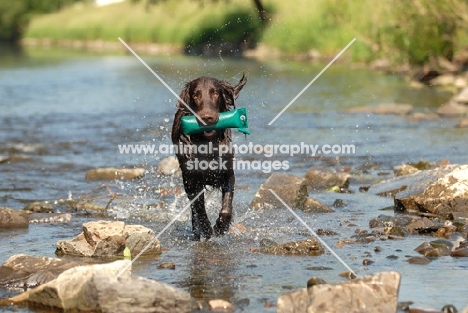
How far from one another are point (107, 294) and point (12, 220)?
3173 millimetres

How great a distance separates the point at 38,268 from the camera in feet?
Result: 20.6

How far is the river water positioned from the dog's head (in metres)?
1.08

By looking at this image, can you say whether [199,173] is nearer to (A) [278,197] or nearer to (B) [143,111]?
(A) [278,197]

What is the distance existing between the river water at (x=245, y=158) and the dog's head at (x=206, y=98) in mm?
1078

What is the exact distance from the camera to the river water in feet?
20.4

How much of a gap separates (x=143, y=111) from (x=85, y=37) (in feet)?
154

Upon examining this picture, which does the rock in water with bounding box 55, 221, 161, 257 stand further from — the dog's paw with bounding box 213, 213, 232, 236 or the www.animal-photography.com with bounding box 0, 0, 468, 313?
the dog's paw with bounding box 213, 213, 232, 236

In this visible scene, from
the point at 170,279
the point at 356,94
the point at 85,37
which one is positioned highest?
the point at 85,37

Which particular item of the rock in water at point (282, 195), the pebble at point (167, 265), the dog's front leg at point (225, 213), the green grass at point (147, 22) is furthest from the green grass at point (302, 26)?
the pebble at point (167, 265)

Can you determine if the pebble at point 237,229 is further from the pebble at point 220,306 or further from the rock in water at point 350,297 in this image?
the rock in water at point 350,297

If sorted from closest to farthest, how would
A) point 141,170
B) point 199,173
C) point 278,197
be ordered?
1. point 199,173
2. point 278,197
3. point 141,170

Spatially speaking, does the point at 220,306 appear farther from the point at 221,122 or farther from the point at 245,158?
the point at 245,158

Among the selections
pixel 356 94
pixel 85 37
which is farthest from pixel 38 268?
pixel 85 37

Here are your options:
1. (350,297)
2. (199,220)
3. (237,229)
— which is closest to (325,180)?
(237,229)
